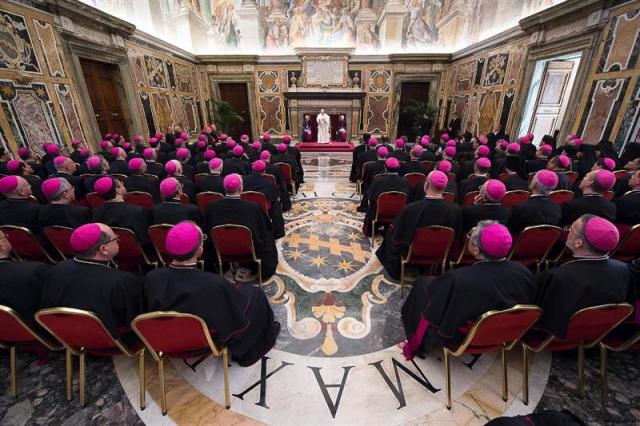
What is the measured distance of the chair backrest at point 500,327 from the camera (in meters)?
1.58

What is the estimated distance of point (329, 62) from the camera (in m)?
13.4

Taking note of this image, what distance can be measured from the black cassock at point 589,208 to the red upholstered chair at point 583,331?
1.66 meters

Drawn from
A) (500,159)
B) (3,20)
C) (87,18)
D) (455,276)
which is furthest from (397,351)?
(87,18)

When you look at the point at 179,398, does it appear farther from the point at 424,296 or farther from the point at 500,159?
the point at 500,159

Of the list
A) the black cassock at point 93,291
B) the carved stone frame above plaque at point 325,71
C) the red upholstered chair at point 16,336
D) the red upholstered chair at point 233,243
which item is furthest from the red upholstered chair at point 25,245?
the carved stone frame above plaque at point 325,71

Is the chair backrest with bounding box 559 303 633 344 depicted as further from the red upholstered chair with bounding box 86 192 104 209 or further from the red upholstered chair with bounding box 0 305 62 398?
the red upholstered chair with bounding box 86 192 104 209

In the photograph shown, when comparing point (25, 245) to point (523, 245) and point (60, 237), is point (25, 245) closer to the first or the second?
point (60, 237)

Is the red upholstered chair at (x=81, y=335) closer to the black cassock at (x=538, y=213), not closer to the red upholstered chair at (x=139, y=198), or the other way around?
A: the red upholstered chair at (x=139, y=198)

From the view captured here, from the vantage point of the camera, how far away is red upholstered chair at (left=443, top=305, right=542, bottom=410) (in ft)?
5.19

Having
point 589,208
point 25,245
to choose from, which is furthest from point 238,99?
point 589,208

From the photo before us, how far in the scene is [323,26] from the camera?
524 inches

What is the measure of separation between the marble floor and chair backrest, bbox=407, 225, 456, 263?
28.2 inches

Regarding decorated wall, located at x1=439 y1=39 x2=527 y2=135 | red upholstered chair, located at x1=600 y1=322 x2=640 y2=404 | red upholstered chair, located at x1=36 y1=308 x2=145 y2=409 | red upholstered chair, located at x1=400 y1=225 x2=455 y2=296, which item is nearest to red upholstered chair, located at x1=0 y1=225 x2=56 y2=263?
red upholstered chair, located at x1=36 y1=308 x2=145 y2=409

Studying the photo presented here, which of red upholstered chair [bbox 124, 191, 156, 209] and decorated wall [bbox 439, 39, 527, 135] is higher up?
decorated wall [bbox 439, 39, 527, 135]
